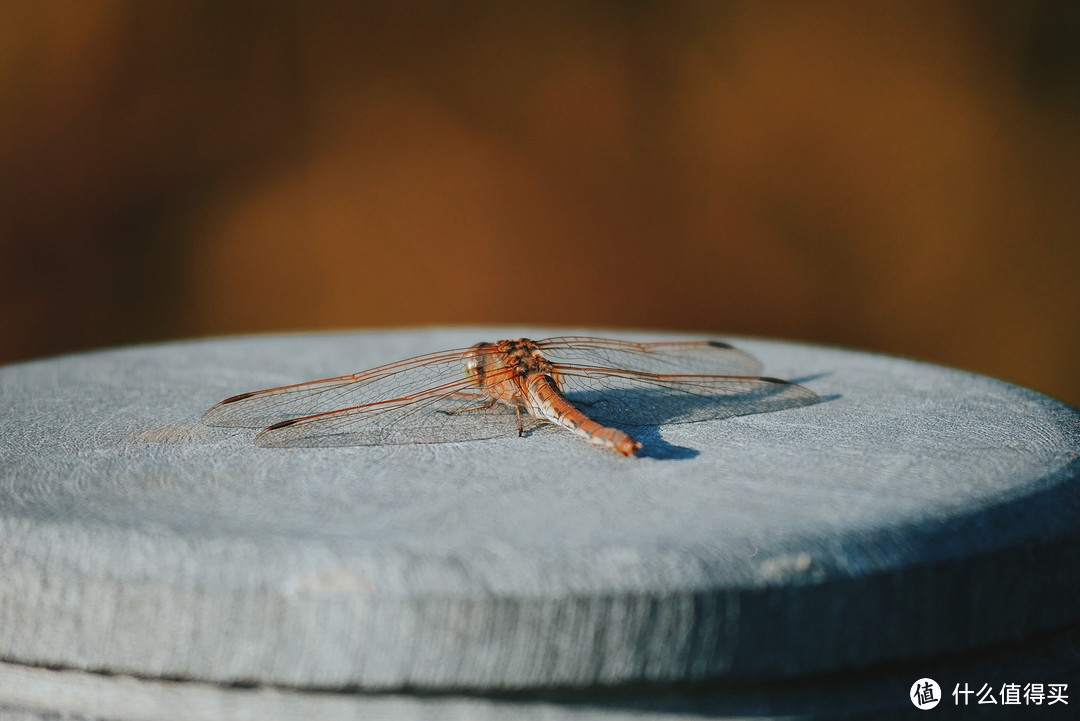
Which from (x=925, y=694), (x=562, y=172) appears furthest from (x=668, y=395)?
(x=562, y=172)

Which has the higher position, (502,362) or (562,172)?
(562,172)

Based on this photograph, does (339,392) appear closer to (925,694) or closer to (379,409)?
(379,409)

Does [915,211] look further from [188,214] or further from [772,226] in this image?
[188,214]

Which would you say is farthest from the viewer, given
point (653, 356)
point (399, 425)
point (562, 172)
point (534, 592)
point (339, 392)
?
point (562, 172)

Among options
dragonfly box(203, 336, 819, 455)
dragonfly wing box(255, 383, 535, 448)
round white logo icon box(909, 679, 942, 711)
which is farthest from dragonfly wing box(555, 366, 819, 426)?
round white logo icon box(909, 679, 942, 711)

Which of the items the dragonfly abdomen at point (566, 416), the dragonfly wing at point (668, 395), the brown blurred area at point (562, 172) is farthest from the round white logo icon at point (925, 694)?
the brown blurred area at point (562, 172)

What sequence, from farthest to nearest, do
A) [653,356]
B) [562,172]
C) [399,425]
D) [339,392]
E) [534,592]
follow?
[562,172] < [653,356] < [339,392] < [399,425] < [534,592]
